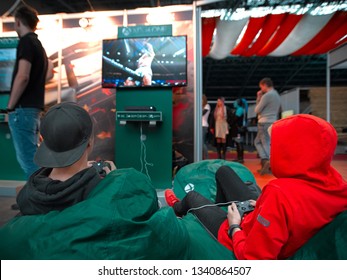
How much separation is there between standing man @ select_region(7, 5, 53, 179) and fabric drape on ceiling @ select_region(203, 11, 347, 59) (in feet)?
11.7

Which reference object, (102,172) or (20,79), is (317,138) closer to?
(102,172)

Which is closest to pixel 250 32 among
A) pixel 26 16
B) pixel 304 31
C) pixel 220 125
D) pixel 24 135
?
pixel 304 31

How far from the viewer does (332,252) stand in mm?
909

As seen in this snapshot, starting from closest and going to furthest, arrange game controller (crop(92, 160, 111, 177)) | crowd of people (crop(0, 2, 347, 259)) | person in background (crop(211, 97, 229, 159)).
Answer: crowd of people (crop(0, 2, 347, 259)), game controller (crop(92, 160, 111, 177)), person in background (crop(211, 97, 229, 159))

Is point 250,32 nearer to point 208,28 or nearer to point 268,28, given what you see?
point 268,28

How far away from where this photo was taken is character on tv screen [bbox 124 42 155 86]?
341cm

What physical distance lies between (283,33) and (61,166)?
208 inches

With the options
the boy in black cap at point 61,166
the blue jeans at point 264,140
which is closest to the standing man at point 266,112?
the blue jeans at point 264,140

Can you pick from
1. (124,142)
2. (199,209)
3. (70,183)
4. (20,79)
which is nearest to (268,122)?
(124,142)

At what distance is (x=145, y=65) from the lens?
343 cm

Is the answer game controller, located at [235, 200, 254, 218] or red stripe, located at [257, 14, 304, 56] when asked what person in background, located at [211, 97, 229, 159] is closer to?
red stripe, located at [257, 14, 304, 56]

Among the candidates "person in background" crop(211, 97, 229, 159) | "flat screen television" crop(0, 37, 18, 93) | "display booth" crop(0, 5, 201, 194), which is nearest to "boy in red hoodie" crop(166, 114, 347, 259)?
"display booth" crop(0, 5, 201, 194)

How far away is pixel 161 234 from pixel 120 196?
6.6 inches

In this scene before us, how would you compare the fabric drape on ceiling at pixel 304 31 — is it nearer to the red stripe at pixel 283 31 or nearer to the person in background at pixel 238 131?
the red stripe at pixel 283 31
